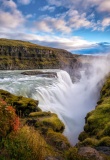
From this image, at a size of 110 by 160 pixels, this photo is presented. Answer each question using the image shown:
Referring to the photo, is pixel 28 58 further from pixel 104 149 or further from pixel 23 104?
pixel 104 149

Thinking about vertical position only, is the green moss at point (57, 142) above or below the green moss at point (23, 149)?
below

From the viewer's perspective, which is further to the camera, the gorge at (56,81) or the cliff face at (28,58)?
the cliff face at (28,58)

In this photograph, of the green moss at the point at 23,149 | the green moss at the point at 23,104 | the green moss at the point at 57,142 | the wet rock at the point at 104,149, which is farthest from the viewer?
the green moss at the point at 23,104

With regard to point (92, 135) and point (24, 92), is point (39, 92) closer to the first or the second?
point (24, 92)

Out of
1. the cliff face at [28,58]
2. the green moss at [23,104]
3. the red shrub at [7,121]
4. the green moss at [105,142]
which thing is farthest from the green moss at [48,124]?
the cliff face at [28,58]

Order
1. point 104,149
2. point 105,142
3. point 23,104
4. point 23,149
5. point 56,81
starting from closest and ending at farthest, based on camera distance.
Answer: point 23,149 → point 104,149 → point 105,142 → point 23,104 → point 56,81

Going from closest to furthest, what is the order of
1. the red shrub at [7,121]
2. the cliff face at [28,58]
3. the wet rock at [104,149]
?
1. the red shrub at [7,121]
2. the wet rock at [104,149]
3. the cliff face at [28,58]

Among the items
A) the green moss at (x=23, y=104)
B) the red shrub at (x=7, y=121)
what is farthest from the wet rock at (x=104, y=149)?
the green moss at (x=23, y=104)

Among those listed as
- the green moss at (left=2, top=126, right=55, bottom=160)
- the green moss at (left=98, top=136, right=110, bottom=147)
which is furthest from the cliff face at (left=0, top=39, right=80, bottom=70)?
Answer: the green moss at (left=2, top=126, right=55, bottom=160)

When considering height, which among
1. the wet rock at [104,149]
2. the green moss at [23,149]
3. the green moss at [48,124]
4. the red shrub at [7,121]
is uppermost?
the red shrub at [7,121]

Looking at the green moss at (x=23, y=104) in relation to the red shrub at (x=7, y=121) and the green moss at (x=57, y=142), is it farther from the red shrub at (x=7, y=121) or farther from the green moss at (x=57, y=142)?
the red shrub at (x=7, y=121)

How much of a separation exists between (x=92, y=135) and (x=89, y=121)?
78.0 inches

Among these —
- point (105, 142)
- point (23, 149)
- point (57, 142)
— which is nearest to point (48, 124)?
point (57, 142)

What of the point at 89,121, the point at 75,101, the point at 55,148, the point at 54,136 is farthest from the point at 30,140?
the point at 75,101
